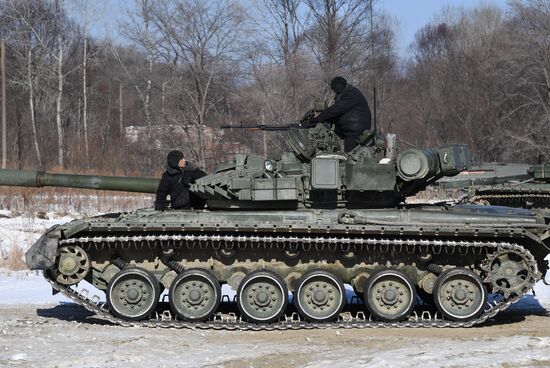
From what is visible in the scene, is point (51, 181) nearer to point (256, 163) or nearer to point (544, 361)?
point (256, 163)

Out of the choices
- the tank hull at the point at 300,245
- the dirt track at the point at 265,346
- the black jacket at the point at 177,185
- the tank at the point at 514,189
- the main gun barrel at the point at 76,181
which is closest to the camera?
the dirt track at the point at 265,346

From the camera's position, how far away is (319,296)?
12320mm

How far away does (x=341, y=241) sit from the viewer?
470 inches

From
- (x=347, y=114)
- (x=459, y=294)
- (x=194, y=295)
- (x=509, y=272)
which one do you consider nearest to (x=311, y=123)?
(x=347, y=114)

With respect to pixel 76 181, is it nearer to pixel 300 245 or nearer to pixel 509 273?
pixel 300 245

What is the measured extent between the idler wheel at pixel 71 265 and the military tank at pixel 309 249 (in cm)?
2

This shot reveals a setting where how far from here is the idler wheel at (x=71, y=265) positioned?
12.3 metres

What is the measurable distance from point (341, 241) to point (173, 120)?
25423 mm

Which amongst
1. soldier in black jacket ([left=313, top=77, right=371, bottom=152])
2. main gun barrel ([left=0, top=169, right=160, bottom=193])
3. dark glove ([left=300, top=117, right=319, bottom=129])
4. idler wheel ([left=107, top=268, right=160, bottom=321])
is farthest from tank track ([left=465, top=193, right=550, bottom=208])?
idler wheel ([left=107, top=268, right=160, bottom=321])

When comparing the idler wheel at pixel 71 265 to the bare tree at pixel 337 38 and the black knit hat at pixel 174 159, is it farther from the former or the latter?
the bare tree at pixel 337 38

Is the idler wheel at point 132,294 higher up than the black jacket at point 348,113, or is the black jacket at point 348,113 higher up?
the black jacket at point 348,113

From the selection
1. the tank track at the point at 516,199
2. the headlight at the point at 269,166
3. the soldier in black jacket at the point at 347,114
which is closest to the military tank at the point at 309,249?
the headlight at the point at 269,166

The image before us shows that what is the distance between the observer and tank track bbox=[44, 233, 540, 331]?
11953 mm

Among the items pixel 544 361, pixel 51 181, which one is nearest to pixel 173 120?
→ pixel 51 181
